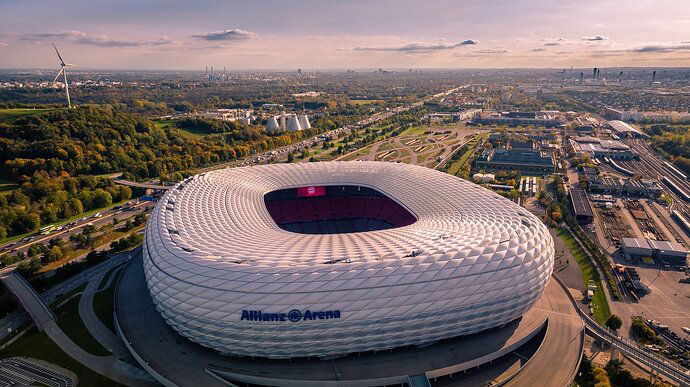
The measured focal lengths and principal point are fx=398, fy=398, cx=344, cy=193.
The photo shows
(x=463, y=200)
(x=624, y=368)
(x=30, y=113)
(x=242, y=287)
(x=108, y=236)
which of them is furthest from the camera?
(x=30, y=113)

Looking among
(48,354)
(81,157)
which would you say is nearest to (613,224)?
(48,354)

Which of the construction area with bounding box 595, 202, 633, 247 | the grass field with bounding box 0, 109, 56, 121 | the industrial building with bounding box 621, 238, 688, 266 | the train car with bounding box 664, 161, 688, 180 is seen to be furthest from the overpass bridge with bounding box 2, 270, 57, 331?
the train car with bounding box 664, 161, 688, 180

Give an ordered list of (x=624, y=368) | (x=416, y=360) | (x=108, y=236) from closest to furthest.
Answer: (x=416, y=360)
(x=624, y=368)
(x=108, y=236)

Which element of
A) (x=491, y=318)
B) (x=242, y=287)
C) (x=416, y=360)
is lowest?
(x=416, y=360)

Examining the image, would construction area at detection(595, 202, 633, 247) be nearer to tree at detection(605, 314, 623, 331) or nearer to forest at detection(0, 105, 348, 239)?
tree at detection(605, 314, 623, 331)

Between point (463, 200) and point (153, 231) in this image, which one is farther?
point (463, 200)

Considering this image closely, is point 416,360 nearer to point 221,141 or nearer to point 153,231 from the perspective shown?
point 153,231

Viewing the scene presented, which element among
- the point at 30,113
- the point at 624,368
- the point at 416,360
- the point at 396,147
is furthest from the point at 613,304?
the point at 30,113
